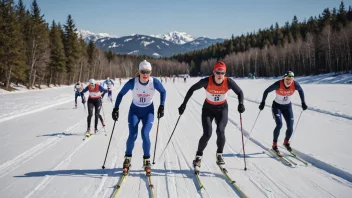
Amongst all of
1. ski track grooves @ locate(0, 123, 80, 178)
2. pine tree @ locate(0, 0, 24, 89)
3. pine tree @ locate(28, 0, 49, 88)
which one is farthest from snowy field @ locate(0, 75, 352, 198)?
pine tree @ locate(28, 0, 49, 88)

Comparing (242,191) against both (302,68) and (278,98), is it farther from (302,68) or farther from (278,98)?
(302,68)

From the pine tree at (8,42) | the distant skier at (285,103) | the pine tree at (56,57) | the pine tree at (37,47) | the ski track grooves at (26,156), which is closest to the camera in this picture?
the ski track grooves at (26,156)

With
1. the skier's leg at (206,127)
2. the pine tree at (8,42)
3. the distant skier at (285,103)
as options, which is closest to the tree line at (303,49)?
the distant skier at (285,103)

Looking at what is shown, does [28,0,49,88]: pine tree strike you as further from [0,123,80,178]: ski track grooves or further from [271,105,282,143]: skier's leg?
[271,105,282,143]: skier's leg

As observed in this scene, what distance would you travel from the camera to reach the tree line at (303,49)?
54750 millimetres

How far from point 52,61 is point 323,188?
164 ft

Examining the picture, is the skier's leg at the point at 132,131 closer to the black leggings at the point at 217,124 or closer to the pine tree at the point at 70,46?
the black leggings at the point at 217,124

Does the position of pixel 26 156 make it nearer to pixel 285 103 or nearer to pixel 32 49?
pixel 285 103

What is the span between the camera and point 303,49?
65.9m

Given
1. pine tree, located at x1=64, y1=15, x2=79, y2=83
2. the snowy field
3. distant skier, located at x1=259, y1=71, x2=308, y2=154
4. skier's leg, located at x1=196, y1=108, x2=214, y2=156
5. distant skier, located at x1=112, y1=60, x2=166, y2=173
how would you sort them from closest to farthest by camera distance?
1. the snowy field
2. distant skier, located at x1=112, y1=60, x2=166, y2=173
3. skier's leg, located at x1=196, y1=108, x2=214, y2=156
4. distant skier, located at x1=259, y1=71, x2=308, y2=154
5. pine tree, located at x1=64, y1=15, x2=79, y2=83

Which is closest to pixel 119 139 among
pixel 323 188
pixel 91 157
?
pixel 91 157

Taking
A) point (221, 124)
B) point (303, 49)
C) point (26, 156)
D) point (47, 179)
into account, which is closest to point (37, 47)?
point (26, 156)

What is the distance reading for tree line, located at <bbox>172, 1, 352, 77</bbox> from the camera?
180ft

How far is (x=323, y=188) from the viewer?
4398 millimetres
